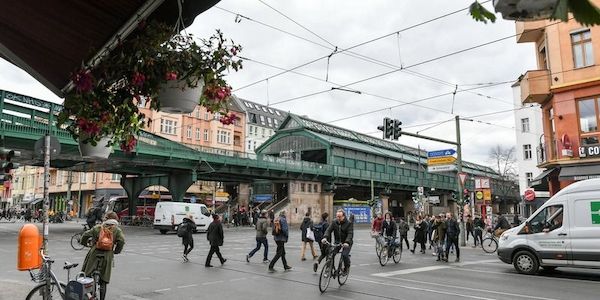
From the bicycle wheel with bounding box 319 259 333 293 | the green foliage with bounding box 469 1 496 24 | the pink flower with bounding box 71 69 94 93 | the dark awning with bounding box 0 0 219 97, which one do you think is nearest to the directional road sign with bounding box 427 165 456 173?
the bicycle wheel with bounding box 319 259 333 293

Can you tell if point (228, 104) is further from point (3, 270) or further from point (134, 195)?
point (134, 195)

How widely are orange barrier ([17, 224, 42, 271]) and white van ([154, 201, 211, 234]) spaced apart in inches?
1060

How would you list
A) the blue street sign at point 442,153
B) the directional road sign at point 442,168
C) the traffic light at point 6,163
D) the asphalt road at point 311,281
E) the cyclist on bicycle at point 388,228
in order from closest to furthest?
the traffic light at point 6,163 → the asphalt road at point 311,281 → the cyclist on bicycle at point 388,228 → the directional road sign at point 442,168 → the blue street sign at point 442,153

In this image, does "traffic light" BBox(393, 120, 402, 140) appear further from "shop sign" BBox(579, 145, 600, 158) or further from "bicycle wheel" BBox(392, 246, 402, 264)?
"shop sign" BBox(579, 145, 600, 158)

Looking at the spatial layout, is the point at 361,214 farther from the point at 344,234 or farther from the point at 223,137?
the point at 344,234

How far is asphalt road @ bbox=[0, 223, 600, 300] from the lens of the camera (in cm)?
945

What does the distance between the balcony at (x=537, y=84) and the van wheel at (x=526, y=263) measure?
12.1 meters

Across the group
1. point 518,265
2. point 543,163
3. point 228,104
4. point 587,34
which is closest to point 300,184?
point 543,163

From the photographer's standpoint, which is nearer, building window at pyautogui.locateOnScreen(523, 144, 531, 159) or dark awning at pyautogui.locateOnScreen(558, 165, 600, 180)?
dark awning at pyautogui.locateOnScreen(558, 165, 600, 180)


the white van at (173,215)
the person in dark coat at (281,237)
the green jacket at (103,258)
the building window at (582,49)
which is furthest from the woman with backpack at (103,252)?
the white van at (173,215)

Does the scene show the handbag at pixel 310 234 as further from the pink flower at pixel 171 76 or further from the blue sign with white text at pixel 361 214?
the blue sign with white text at pixel 361 214

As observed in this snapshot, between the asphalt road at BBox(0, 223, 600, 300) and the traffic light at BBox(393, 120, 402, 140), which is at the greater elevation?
the traffic light at BBox(393, 120, 402, 140)

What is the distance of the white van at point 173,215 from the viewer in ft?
107

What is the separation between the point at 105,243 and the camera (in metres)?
7.38
